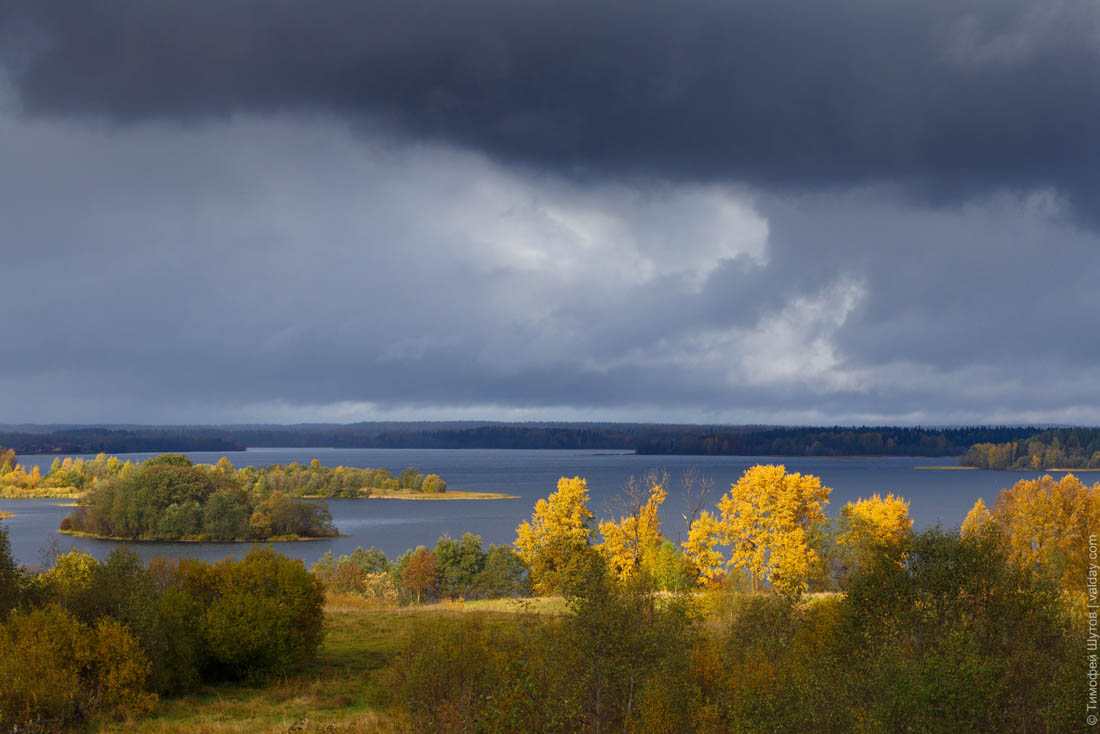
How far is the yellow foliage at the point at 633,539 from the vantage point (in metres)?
51.6

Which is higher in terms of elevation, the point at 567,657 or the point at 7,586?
the point at 7,586

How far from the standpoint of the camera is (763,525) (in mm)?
55188

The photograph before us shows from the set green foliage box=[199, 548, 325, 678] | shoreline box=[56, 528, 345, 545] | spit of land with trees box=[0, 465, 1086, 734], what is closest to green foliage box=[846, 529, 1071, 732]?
spit of land with trees box=[0, 465, 1086, 734]

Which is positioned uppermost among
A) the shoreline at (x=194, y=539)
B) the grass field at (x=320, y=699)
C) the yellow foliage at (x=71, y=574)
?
the yellow foliage at (x=71, y=574)

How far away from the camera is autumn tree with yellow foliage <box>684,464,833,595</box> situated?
5316cm

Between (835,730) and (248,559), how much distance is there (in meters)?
23.7

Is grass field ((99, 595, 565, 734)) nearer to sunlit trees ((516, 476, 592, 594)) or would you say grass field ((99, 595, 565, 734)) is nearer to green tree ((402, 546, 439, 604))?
sunlit trees ((516, 476, 592, 594))

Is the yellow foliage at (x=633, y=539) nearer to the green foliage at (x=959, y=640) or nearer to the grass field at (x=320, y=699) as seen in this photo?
the grass field at (x=320, y=699)

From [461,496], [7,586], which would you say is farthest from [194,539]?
[7,586]

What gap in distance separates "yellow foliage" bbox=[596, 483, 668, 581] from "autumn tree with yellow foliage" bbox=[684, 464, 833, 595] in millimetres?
2768

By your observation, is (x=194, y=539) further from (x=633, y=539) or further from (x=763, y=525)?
(x=763, y=525)

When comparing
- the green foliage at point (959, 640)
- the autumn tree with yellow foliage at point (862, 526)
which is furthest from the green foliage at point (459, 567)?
the green foliage at point (959, 640)

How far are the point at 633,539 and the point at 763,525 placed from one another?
917cm

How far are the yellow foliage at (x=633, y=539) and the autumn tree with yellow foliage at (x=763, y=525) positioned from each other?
277cm
